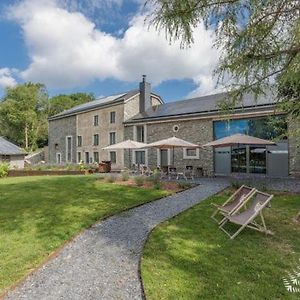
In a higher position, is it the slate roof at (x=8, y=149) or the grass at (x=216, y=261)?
the slate roof at (x=8, y=149)

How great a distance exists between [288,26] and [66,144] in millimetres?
31511

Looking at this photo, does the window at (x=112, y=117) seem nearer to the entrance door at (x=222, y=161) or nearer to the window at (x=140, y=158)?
the window at (x=140, y=158)

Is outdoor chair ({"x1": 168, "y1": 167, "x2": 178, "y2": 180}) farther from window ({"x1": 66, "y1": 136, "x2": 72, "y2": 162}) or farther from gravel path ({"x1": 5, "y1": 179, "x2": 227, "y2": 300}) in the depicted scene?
window ({"x1": 66, "y1": 136, "x2": 72, "y2": 162})

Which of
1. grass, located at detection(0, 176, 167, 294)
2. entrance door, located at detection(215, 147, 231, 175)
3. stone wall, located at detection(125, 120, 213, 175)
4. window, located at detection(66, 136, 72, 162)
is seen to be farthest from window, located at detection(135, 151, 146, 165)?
grass, located at detection(0, 176, 167, 294)

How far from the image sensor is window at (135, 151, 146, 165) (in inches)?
1034

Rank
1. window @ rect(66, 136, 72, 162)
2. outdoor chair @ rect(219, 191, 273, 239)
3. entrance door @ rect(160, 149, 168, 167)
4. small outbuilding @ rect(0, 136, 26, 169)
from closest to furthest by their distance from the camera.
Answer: outdoor chair @ rect(219, 191, 273, 239)
entrance door @ rect(160, 149, 168, 167)
small outbuilding @ rect(0, 136, 26, 169)
window @ rect(66, 136, 72, 162)

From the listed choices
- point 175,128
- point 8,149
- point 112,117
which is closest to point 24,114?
point 8,149

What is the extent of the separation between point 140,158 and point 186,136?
569 cm

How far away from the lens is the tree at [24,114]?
50.2 meters

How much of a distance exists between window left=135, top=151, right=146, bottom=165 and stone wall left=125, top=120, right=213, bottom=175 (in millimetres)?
881

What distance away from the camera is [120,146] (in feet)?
67.0

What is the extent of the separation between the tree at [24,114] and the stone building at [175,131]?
1553 centimetres

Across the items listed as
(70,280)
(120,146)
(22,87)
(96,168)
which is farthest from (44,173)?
(22,87)

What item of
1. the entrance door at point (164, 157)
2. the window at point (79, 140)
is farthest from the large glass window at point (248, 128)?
the window at point (79, 140)
